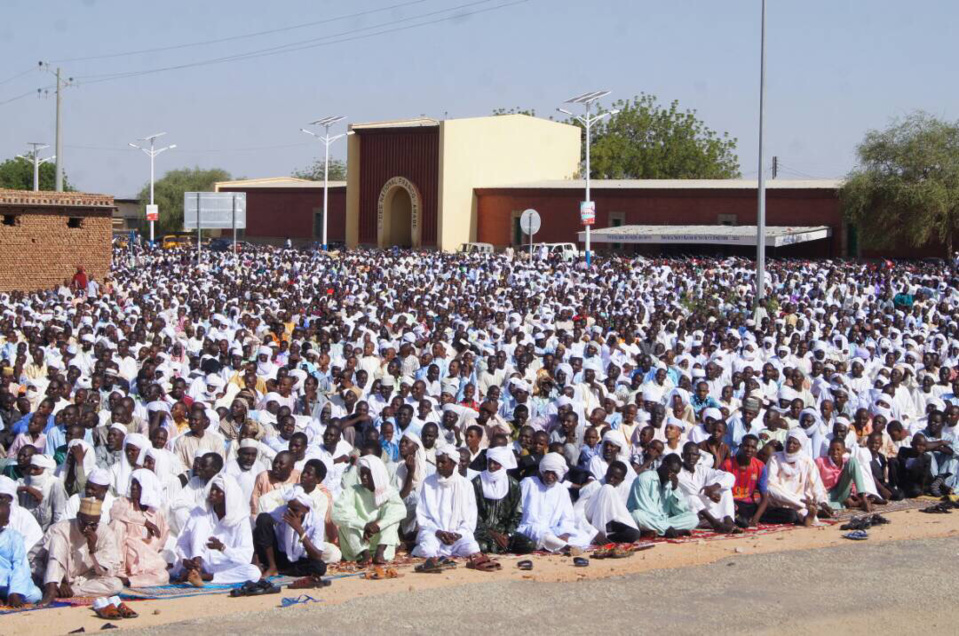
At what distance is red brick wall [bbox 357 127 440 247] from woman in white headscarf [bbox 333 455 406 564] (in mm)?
35186

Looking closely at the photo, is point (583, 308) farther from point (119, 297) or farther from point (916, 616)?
point (916, 616)

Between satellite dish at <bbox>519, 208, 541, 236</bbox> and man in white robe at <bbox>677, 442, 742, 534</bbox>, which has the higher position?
satellite dish at <bbox>519, 208, 541, 236</bbox>

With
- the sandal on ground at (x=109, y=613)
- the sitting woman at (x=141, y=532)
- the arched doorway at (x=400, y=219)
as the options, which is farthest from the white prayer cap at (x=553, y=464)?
the arched doorway at (x=400, y=219)

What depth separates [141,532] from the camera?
738cm

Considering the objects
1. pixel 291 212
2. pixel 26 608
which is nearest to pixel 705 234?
pixel 291 212

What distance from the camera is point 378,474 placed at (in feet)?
26.5

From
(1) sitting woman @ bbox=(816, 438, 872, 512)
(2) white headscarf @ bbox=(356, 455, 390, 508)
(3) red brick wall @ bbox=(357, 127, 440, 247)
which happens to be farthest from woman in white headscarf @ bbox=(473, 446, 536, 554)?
(3) red brick wall @ bbox=(357, 127, 440, 247)

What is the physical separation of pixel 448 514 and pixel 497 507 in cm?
44

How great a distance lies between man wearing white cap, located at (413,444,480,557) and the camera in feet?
26.3

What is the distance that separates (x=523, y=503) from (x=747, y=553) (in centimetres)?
160

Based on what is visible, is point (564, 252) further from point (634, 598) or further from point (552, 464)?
point (634, 598)

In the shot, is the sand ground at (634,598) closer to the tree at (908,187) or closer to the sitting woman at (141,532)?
the sitting woman at (141,532)

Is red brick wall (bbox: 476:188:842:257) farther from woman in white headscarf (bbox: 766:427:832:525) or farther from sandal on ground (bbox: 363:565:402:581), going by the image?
sandal on ground (bbox: 363:565:402:581)

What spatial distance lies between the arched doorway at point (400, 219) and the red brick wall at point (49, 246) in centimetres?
1800
